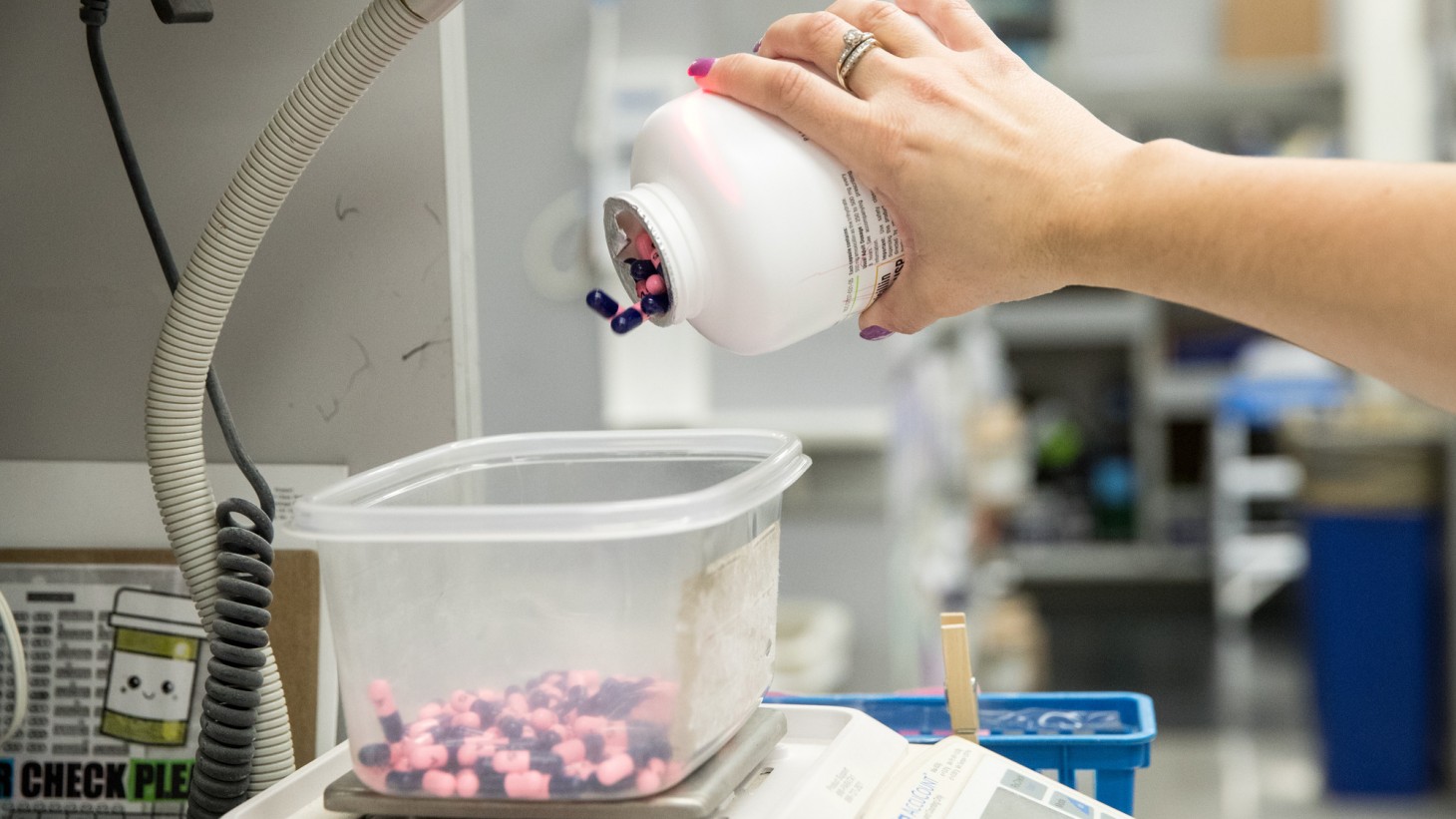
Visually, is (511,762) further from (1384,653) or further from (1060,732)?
(1384,653)

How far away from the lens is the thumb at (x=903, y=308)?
0.80 m

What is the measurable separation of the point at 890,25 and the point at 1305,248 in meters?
0.29

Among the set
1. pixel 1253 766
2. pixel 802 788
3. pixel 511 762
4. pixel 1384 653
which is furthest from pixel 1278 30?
pixel 511 762

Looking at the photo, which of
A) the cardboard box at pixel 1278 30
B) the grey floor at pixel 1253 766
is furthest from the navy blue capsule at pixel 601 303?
the cardboard box at pixel 1278 30

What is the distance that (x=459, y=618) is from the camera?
68cm

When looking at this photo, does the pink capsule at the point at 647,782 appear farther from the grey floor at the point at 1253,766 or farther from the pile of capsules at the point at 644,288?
the grey floor at the point at 1253,766

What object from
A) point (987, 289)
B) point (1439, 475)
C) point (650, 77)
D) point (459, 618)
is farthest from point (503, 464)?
point (1439, 475)

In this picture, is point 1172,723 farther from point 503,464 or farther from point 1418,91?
point 503,464

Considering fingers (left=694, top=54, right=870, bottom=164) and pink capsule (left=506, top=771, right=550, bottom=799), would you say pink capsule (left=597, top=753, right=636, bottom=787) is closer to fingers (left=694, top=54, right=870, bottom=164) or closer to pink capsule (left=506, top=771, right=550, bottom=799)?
pink capsule (left=506, top=771, right=550, bottom=799)

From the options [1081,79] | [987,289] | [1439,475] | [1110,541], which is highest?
[1081,79]

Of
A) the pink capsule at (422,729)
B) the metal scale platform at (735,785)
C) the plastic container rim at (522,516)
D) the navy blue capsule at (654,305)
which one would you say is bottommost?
the metal scale platform at (735,785)

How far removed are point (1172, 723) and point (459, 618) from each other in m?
3.56

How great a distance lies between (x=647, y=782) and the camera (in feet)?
2.11

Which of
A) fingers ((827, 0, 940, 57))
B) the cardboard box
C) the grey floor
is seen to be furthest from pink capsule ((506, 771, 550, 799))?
the cardboard box
